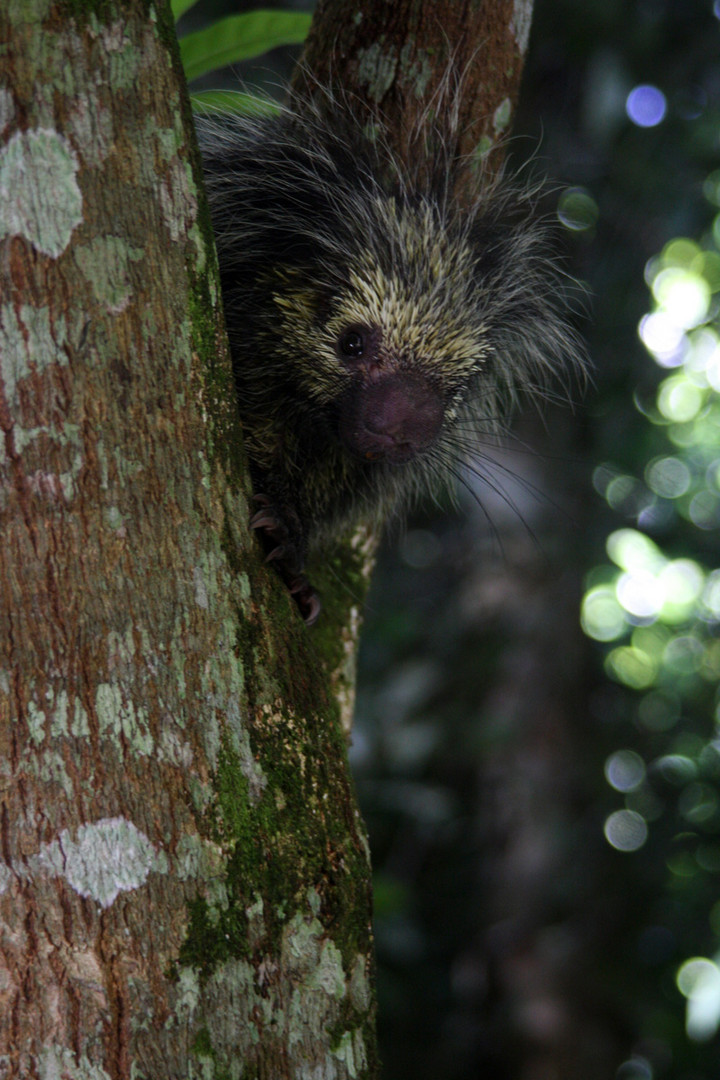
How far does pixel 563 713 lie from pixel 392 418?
2295 mm

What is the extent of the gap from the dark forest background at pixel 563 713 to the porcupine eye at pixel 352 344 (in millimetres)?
1481

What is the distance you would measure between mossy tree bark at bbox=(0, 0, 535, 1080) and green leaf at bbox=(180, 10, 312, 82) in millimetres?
925

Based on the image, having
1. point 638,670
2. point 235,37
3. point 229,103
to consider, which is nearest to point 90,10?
point 235,37

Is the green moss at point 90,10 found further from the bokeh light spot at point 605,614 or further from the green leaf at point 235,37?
the bokeh light spot at point 605,614

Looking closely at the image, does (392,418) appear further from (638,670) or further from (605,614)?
(638,670)

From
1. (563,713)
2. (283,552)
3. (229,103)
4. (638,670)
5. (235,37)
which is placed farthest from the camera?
(638,670)


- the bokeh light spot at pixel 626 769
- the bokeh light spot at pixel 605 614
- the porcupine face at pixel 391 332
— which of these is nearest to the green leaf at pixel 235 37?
A: the porcupine face at pixel 391 332

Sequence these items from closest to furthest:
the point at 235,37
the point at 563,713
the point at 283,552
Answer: the point at 283,552 → the point at 235,37 → the point at 563,713

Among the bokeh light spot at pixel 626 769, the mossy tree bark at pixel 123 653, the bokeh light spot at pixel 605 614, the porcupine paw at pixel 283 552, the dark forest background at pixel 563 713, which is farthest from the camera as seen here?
the bokeh light spot at pixel 605 614

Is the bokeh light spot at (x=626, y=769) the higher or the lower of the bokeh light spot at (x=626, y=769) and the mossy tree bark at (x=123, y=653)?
the lower

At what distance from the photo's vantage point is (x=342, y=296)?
1.68 m

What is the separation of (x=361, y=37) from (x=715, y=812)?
3.13m

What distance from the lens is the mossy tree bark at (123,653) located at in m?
0.88

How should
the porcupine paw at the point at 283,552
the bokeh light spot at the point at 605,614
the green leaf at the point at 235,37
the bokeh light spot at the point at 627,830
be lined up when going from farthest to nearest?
the bokeh light spot at the point at 605,614 < the bokeh light spot at the point at 627,830 < the green leaf at the point at 235,37 < the porcupine paw at the point at 283,552
